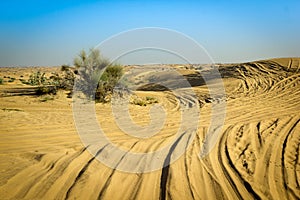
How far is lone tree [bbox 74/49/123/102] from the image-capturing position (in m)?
13.4

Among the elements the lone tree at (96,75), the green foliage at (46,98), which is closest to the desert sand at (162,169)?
the green foliage at (46,98)

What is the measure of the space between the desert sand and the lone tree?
127 inches

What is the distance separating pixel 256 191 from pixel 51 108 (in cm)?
898

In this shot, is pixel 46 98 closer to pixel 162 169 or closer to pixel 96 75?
pixel 96 75

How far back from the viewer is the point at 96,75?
1409cm

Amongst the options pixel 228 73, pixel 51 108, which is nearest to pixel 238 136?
pixel 51 108

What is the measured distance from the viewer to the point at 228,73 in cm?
2225

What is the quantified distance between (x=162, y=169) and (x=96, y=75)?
9918mm

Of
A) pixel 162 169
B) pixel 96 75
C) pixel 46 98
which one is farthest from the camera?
pixel 96 75

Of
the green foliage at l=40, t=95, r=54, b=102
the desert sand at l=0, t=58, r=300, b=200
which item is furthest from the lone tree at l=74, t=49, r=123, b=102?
the desert sand at l=0, t=58, r=300, b=200

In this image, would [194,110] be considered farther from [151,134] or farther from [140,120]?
[151,134]

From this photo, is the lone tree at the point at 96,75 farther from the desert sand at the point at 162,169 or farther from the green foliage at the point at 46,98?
the desert sand at the point at 162,169

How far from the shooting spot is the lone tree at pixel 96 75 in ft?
44.1

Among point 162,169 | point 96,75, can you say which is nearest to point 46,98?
point 96,75
